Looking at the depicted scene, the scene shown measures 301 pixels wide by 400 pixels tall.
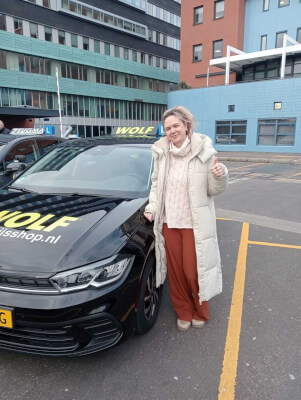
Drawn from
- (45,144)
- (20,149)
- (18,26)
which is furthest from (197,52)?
(20,149)

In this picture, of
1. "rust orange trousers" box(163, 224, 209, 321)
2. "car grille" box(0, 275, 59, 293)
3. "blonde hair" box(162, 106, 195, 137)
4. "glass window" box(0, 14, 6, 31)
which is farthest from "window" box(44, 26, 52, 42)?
"car grille" box(0, 275, 59, 293)

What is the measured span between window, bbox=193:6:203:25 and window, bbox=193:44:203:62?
2.09 m

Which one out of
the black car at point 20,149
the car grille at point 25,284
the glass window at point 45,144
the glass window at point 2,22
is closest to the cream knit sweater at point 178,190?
the car grille at point 25,284

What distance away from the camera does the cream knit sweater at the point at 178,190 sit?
97.7 inches

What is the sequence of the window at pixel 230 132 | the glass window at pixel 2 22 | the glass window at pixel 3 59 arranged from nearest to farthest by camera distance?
the window at pixel 230 132, the glass window at pixel 2 22, the glass window at pixel 3 59

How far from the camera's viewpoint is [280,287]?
350cm

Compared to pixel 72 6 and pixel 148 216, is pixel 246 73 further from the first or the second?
pixel 148 216

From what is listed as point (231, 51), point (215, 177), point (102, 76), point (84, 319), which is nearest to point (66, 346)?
point (84, 319)

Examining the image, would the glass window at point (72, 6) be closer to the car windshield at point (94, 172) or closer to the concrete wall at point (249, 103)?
the concrete wall at point (249, 103)

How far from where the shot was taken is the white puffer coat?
244 cm

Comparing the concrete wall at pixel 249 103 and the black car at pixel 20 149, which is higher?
the concrete wall at pixel 249 103

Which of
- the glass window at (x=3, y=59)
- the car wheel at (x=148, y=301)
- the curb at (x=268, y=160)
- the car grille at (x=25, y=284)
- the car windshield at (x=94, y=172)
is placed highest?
the glass window at (x=3, y=59)

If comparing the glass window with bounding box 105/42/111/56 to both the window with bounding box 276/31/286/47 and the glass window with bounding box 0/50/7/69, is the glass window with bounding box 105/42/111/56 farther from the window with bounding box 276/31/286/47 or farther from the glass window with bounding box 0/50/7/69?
the window with bounding box 276/31/286/47

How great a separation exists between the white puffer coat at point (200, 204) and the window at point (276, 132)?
23.0m
